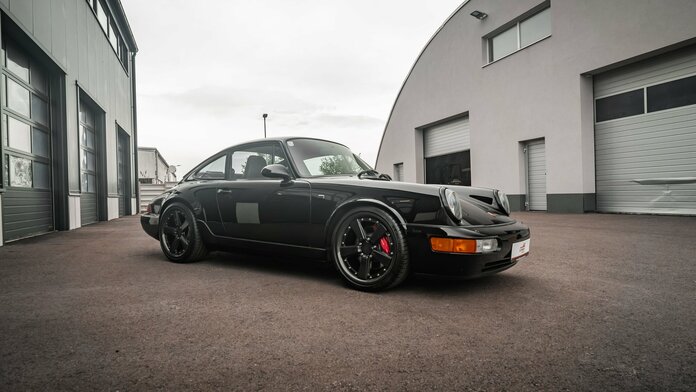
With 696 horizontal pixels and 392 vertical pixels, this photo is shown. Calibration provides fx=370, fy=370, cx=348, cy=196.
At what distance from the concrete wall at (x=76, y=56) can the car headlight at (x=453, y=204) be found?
278 inches

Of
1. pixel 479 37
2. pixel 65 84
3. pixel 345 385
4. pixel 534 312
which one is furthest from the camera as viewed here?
pixel 479 37

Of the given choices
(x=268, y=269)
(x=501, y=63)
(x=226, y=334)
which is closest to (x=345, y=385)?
(x=226, y=334)

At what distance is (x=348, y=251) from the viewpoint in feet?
9.34

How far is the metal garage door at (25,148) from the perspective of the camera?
20.2 ft

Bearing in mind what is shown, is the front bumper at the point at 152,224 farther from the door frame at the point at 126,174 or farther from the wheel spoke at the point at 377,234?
the door frame at the point at 126,174

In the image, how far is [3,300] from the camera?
262cm

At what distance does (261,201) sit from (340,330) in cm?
175

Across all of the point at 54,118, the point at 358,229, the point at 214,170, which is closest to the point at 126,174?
the point at 54,118

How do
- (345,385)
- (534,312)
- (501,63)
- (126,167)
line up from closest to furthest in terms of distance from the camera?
(345,385) < (534,312) < (501,63) < (126,167)

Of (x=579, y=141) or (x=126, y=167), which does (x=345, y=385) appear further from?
(x=126, y=167)

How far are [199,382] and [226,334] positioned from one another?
0.50 metres

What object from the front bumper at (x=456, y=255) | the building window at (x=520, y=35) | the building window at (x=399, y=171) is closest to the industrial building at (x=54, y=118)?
the front bumper at (x=456, y=255)

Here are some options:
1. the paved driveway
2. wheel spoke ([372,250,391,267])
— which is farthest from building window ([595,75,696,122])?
wheel spoke ([372,250,391,267])

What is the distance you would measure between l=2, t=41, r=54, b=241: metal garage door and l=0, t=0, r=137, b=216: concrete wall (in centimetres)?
45
